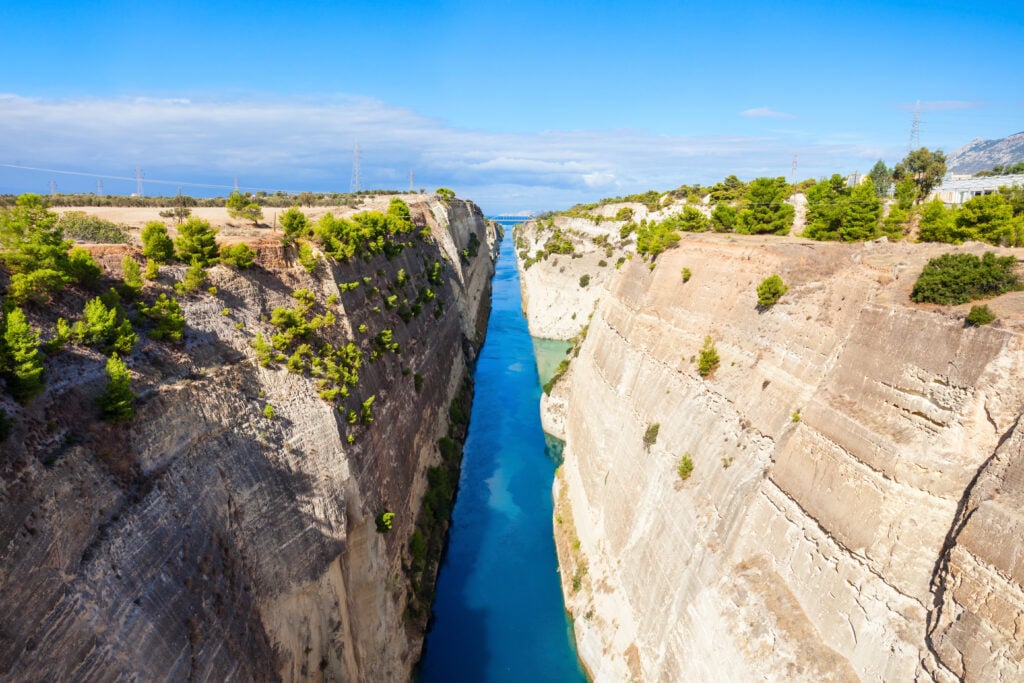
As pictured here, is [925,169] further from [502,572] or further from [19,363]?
[19,363]

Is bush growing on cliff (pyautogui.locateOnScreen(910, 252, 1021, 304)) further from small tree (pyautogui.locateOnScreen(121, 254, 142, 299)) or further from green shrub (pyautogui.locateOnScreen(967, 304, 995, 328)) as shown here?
small tree (pyautogui.locateOnScreen(121, 254, 142, 299))

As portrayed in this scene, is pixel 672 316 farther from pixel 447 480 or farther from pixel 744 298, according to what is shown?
pixel 447 480

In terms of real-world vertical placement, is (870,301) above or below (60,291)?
below

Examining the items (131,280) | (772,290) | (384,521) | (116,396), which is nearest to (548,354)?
(384,521)

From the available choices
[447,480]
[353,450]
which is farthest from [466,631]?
[353,450]

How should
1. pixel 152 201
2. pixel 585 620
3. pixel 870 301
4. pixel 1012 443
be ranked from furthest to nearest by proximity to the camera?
1. pixel 152 201
2. pixel 585 620
3. pixel 870 301
4. pixel 1012 443

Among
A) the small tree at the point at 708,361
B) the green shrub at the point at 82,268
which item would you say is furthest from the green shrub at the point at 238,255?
the small tree at the point at 708,361

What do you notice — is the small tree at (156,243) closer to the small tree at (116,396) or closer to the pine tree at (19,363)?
the small tree at (116,396)
